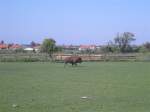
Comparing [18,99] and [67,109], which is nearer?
[67,109]

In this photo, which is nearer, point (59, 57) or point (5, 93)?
point (5, 93)

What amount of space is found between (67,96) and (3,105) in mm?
3592

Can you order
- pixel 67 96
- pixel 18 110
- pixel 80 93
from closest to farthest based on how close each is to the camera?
1. pixel 18 110
2. pixel 67 96
3. pixel 80 93

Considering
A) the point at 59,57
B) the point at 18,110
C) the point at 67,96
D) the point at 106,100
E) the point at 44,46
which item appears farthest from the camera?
the point at 44,46

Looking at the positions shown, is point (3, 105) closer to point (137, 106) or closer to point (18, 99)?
point (18, 99)

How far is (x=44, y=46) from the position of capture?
12050cm

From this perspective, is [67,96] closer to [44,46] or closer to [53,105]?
[53,105]

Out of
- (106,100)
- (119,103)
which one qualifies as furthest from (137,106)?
(106,100)

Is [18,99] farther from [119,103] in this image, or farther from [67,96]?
[119,103]

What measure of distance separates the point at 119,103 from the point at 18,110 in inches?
143

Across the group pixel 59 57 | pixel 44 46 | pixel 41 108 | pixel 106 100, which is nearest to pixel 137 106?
pixel 106 100

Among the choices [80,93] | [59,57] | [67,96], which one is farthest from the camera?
[59,57]

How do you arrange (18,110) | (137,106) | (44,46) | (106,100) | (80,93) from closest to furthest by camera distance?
1. (18,110)
2. (137,106)
3. (106,100)
4. (80,93)
5. (44,46)

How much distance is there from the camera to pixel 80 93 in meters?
19.8
